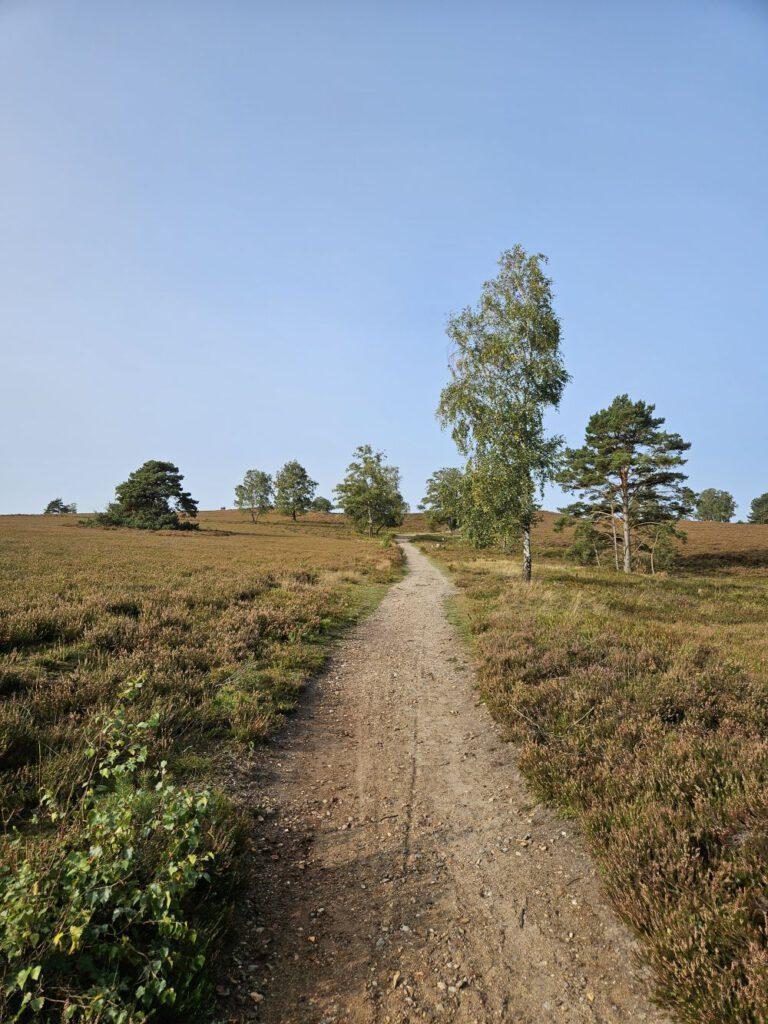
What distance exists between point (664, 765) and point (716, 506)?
511 feet

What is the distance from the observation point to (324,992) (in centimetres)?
310

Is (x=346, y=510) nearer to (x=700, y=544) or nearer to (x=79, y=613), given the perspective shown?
(x=700, y=544)

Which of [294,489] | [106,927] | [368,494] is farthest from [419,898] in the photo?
[294,489]

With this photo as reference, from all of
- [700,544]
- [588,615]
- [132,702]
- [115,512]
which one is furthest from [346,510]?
[132,702]

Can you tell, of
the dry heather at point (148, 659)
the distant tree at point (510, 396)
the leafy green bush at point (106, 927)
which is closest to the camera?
the leafy green bush at point (106, 927)

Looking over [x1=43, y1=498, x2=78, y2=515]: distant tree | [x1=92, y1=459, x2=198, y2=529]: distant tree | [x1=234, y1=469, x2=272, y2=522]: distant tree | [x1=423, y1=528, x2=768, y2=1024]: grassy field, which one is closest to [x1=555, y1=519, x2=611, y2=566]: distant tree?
[x1=423, y1=528, x2=768, y2=1024]: grassy field

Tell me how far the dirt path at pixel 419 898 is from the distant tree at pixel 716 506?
151797 millimetres

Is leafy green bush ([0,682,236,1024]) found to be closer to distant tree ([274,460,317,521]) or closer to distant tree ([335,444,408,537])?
distant tree ([335,444,408,537])

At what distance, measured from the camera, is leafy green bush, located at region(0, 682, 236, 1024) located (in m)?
2.52

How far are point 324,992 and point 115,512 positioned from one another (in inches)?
3516

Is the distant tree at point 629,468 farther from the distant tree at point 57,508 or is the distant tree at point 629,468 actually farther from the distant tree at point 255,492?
the distant tree at point 57,508

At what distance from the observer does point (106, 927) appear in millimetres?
2684

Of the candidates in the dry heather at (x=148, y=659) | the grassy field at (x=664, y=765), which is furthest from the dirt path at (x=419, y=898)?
the dry heather at (x=148, y=659)

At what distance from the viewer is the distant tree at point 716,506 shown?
12900cm
